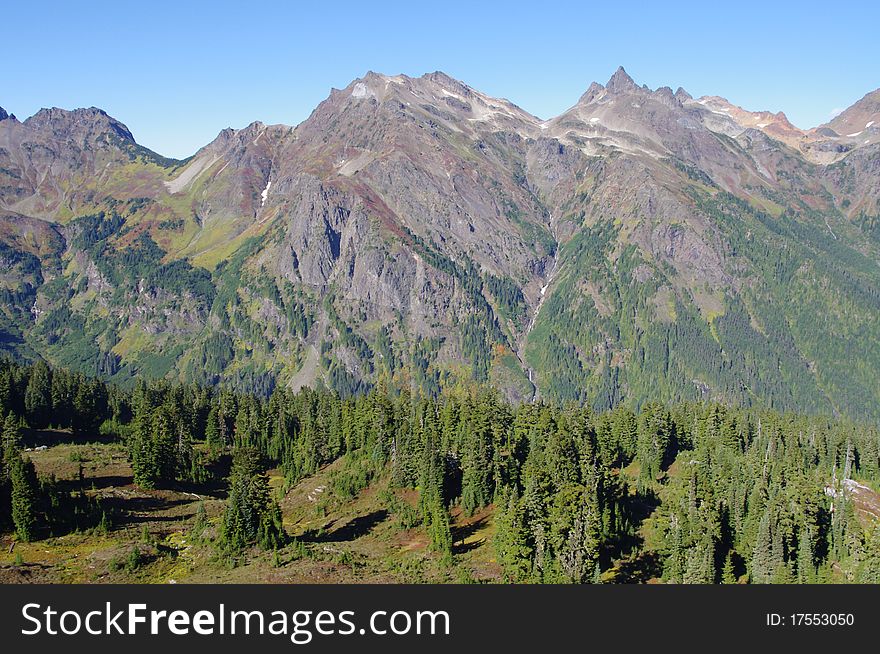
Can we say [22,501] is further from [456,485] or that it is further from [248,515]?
[456,485]

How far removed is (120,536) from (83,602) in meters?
59.0

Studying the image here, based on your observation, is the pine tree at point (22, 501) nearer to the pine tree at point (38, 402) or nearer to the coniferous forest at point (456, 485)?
the coniferous forest at point (456, 485)

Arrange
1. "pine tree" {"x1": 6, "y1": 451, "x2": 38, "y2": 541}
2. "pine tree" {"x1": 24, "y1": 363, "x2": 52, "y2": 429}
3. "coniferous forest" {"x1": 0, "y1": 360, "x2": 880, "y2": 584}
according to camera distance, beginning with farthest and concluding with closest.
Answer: "pine tree" {"x1": 24, "y1": 363, "x2": 52, "y2": 429} < "pine tree" {"x1": 6, "y1": 451, "x2": 38, "y2": 541} < "coniferous forest" {"x1": 0, "y1": 360, "x2": 880, "y2": 584}

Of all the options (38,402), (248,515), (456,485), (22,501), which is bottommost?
(456,485)

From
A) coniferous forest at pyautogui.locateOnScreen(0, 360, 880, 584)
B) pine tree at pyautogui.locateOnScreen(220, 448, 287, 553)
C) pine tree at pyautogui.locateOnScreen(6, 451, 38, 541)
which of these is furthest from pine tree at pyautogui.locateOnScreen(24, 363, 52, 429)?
pine tree at pyautogui.locateOnScreen(220, 448, 287, 553)

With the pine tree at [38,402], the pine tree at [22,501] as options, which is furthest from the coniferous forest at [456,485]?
the pine tree at [38,402]

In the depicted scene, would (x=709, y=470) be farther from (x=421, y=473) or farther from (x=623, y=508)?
(x=421, y=473)

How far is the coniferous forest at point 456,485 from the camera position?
78.7m

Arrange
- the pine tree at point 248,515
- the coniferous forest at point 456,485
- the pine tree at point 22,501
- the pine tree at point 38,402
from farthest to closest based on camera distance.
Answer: the pine tree at point 38,402 → the pine tree at point 248,515 → the pine tree at point 22,501 → the coniferous forest at point 456,485

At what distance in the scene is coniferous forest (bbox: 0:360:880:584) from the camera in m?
78.7

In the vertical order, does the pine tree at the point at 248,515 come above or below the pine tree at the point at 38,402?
below

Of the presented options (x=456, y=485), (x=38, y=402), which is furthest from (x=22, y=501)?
(x=38, y=402)

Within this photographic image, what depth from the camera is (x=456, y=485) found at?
114438mm

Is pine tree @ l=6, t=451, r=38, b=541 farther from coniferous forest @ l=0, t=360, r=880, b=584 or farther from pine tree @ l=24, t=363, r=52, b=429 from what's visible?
pine tree @ l=24, t=363, r=52, b=429
